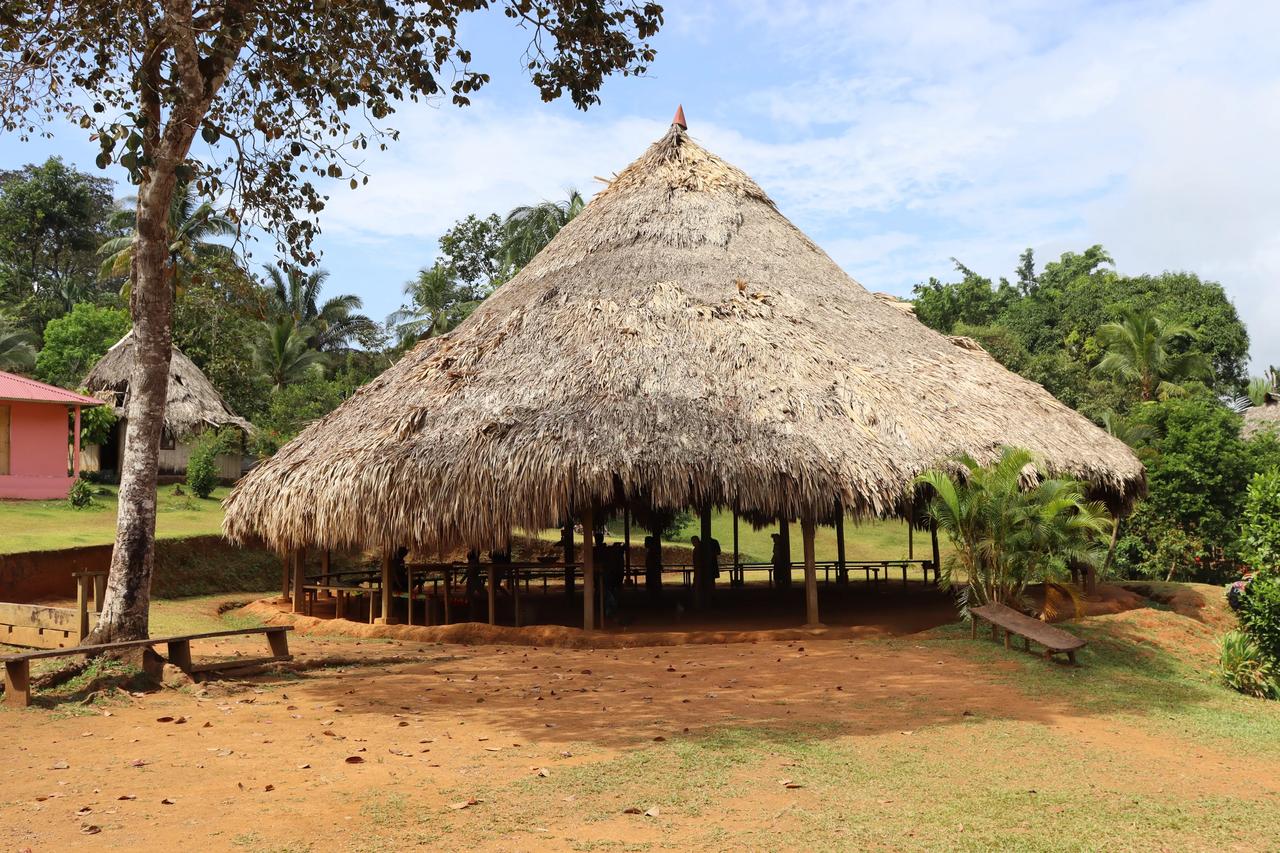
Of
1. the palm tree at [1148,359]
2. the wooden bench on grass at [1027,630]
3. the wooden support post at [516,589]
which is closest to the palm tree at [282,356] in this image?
the wooden support post at [516,589]

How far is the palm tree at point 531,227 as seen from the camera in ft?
102

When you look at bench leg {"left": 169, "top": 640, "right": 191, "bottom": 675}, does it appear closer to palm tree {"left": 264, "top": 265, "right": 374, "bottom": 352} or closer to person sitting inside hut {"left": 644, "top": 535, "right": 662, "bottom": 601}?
person sitting inside hut {"left": 644, "top": 535, "right": 662, "bottom": 601}

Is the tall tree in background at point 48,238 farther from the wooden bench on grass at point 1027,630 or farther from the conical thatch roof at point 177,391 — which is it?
the wooden bench on grass at point 1027,630

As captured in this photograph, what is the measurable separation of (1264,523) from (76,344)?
99.0 ft

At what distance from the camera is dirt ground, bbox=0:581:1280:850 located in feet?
16.6

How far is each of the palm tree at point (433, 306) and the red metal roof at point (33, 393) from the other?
1265 cm

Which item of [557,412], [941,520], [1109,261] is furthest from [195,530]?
[1109,261]

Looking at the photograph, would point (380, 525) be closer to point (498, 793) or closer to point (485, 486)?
point (485, 486)

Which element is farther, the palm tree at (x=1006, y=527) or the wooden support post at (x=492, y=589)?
the wooden support post at (x=492, y=589)

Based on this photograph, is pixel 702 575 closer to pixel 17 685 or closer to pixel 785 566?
pixel 785 566

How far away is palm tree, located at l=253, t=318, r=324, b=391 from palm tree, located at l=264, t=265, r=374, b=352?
6.60 feet

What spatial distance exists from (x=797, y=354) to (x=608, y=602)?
4.12 meters

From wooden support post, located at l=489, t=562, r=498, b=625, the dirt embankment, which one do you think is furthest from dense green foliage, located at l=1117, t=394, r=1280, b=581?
the dirt embankment

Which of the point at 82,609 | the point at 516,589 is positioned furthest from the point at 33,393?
the point at 82,609
